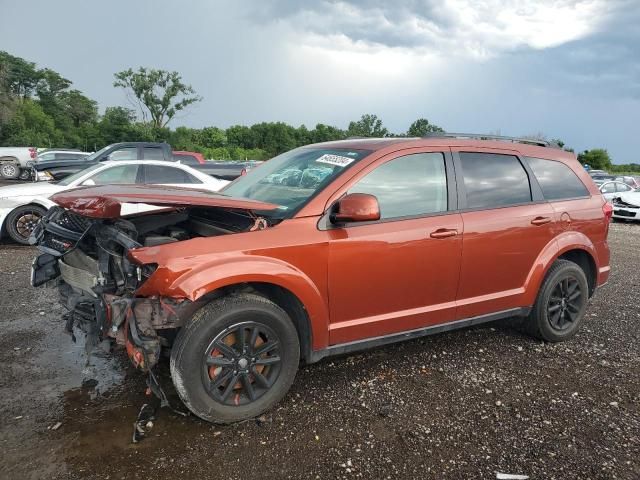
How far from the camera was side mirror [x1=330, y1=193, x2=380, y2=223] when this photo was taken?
9.93 feet

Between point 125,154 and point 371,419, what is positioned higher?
point 125,154

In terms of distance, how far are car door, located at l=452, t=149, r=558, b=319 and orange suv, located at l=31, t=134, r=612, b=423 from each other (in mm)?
13

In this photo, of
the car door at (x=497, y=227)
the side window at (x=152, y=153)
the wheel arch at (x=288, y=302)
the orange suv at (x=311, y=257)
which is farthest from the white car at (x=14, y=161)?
the car door at (x=497, y=227)

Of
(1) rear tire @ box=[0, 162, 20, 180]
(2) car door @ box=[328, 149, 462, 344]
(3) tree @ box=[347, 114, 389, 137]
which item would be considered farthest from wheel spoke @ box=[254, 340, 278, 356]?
(3) tree @ box=[347, 114, 389, 137]

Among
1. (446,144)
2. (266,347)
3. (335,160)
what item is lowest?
(266,347)

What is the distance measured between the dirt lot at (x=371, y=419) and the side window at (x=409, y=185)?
1.29 metres

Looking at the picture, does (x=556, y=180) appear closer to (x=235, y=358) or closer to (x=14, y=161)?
(x=235, y=358)

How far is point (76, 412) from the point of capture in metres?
3.14

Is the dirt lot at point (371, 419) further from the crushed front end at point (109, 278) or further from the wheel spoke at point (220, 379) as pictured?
the crushed front end at point (109, 278)

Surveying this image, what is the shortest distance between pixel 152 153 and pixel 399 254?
10547 mm

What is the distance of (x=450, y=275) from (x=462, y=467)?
4.64 ft

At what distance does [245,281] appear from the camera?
9.59ft

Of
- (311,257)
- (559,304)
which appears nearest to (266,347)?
(311,257)

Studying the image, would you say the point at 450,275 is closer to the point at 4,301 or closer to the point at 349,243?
the point at 349,243
